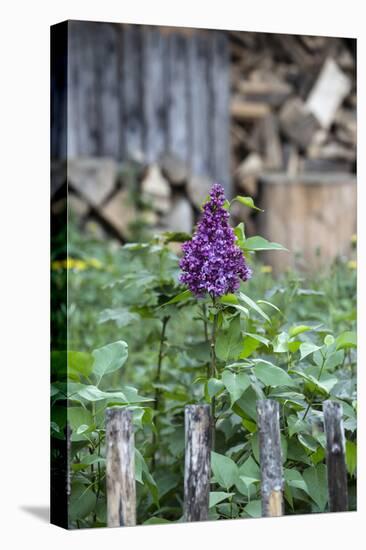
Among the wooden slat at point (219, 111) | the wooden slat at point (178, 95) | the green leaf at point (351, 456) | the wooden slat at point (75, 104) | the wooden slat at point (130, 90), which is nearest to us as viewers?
the green leaf at point (351, 456)

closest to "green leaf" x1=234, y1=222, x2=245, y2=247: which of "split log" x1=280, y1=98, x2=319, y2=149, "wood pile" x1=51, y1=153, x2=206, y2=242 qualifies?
"wood pile" x1=51, y1=153, x2=206, y2=242

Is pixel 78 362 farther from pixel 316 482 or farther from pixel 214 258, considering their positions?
pixel 316 482

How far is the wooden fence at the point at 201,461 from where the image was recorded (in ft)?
8.88

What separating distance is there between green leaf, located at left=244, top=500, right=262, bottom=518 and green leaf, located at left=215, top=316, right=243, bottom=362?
40 cm

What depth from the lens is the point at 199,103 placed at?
722cm

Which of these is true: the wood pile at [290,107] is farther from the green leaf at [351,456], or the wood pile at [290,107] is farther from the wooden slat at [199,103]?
the green leaf at [351,456]

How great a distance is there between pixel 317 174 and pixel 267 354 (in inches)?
176

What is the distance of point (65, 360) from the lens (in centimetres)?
291

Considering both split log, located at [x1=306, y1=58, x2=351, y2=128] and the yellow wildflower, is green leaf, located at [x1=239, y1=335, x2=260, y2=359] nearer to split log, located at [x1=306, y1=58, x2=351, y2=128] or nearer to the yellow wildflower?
the yellow wildflower

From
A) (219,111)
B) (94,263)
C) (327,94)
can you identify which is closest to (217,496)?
(94,263)

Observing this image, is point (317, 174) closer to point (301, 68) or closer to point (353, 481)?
point (301, 68)

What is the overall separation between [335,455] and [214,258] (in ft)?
2.04

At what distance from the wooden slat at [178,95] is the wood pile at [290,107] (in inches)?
20.9

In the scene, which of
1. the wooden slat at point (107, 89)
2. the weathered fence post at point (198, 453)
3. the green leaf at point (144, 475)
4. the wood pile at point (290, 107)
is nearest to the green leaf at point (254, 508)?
the weathered fence post at point (198, 453)
